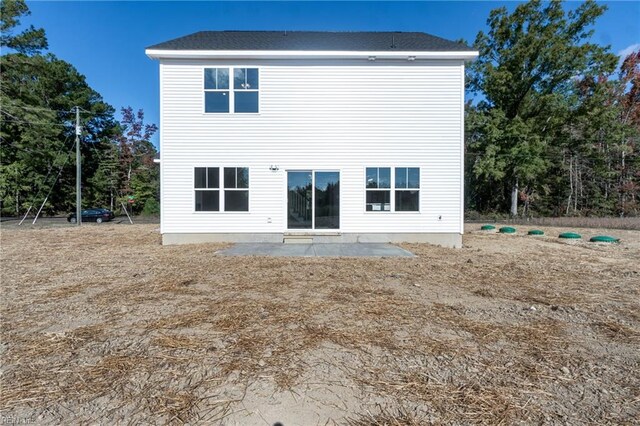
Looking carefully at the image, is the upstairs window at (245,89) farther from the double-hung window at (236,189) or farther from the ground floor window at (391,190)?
the ground floor window at (391,190)

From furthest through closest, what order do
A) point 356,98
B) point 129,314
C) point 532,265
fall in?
point 356,98 → point 532,265 → point 129,314

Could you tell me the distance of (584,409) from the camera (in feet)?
6.56

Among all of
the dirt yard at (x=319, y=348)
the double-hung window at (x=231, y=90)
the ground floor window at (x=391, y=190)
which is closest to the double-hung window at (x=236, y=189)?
the double-hung window at (x=231, y=90)

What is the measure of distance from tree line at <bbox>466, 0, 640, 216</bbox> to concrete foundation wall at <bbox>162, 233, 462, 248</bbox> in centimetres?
1235

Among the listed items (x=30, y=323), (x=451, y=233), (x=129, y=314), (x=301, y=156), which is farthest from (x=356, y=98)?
(x=30, y=323)

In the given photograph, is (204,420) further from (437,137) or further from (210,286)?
(437,137)

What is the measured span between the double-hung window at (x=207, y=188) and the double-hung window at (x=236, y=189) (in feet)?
0.92

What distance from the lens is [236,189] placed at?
32.3 feet

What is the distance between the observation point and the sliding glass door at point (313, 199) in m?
10.0

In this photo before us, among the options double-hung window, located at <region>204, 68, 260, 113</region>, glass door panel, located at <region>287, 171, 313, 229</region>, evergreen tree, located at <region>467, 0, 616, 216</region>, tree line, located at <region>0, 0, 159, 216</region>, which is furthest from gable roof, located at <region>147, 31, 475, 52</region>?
tree line, located at <region>0, 0, 159, 216</region>

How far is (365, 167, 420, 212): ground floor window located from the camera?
32.6ft

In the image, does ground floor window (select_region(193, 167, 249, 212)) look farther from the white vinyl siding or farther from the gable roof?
the gable roof

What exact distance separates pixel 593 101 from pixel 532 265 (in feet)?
65.0

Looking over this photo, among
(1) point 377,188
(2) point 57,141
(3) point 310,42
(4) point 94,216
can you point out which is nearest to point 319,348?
(1) point 377,188
